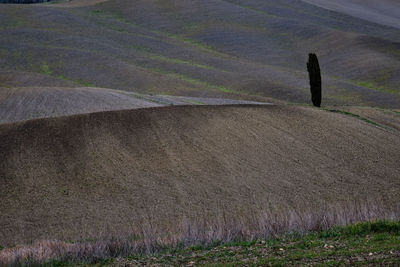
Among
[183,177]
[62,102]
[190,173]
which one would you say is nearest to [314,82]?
[62,102]

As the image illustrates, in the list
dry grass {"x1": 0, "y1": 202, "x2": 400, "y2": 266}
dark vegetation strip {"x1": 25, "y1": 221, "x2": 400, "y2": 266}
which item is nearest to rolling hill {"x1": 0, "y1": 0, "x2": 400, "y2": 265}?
dry grass {"x1": 0, "y1": 202, "x2": 400, "y2": 266}

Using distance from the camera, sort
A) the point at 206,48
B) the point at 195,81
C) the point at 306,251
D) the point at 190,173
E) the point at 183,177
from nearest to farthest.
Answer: the point at 306,251
the point at 183,177
the point at 190,173
the point at 195,81
the point at 206,48

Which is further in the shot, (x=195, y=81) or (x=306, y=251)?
(x=195, y=81)

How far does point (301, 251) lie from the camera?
1077 centimetres

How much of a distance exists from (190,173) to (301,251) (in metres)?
10.1

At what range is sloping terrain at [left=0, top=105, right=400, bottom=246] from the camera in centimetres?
1586

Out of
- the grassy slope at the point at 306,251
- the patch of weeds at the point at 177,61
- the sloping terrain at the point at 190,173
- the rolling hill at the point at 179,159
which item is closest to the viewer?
the grassy slope at the point at 306,251

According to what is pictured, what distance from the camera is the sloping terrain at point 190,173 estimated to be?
52.0 feet

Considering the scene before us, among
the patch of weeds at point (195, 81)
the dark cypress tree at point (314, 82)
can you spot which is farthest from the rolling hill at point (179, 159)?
the dark cypress tree at point (314, 82)

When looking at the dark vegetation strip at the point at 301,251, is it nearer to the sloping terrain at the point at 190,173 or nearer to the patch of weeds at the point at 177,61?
the sloping terrain at the point at 190,173

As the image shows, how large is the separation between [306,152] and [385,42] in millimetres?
53123

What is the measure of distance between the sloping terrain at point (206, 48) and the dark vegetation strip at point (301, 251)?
104 feet

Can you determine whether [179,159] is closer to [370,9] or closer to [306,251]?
[306,251]

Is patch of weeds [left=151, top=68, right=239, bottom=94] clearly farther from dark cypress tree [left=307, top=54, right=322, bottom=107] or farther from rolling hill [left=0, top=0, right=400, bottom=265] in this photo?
dark cypress tree [left=307, top=54, right=322, bottom=107]
